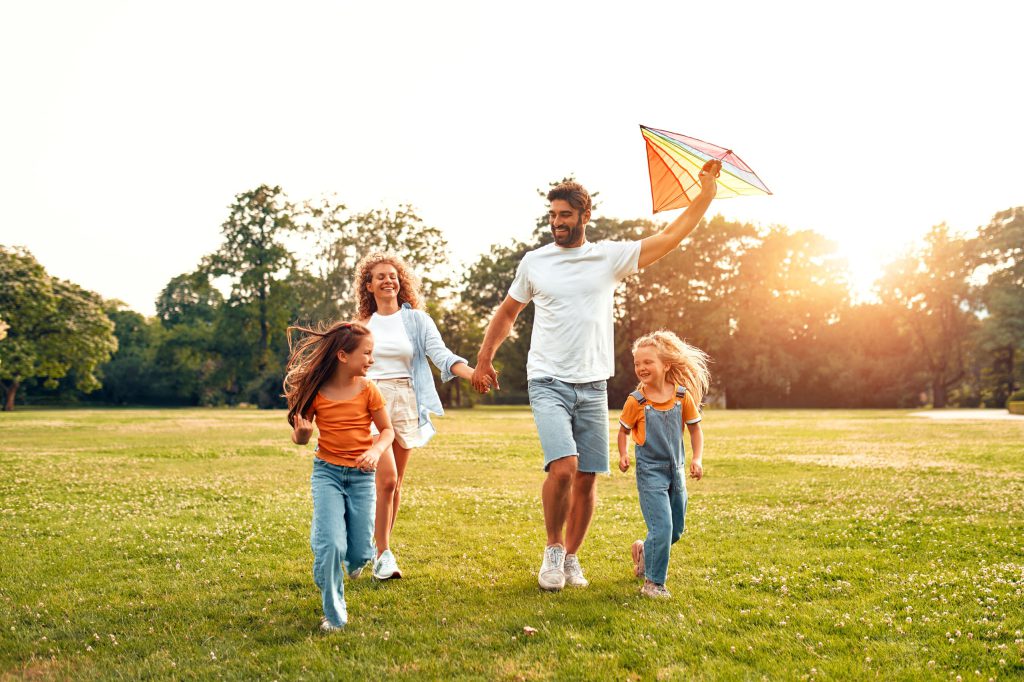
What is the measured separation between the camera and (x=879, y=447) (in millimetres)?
19188

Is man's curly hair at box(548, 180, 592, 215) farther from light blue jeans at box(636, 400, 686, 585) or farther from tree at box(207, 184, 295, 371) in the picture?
tree at box(207, 184, 295, 371)

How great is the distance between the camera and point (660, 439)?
5.89m

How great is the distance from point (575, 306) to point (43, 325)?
56.0m

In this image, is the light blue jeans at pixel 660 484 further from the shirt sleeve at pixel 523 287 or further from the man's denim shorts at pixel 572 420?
the shirt sleeve at pixel 523 287

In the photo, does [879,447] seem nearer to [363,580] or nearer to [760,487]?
[760,487]

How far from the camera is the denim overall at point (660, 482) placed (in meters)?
5.73

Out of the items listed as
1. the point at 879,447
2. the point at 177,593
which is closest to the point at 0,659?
the point at 177,593

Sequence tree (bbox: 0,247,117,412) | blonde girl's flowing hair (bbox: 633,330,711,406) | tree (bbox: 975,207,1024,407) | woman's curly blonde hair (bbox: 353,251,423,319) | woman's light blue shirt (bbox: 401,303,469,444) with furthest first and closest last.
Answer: tree (bbox: 975,207,1024,407) < tree (bbox: 0,247,117,412) < woman's curly blonde hair (bbox: 353,251,423,319) < woman's light blue shirt (bbox: 401,303,469,444) < blonde girl's flowing hair (bbox: 633,330,711,406)

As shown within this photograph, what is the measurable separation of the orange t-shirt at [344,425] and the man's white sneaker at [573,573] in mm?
1802

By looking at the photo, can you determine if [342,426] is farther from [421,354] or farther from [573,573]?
[573,573]

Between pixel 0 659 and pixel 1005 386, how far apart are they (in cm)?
6613

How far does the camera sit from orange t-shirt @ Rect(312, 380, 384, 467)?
17.8ft

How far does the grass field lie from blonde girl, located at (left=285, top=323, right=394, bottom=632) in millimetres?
637

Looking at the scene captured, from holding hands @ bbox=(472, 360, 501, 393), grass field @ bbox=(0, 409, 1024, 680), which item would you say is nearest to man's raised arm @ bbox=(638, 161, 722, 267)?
holding hands @ bbox=(472, 360, 501, 393)
